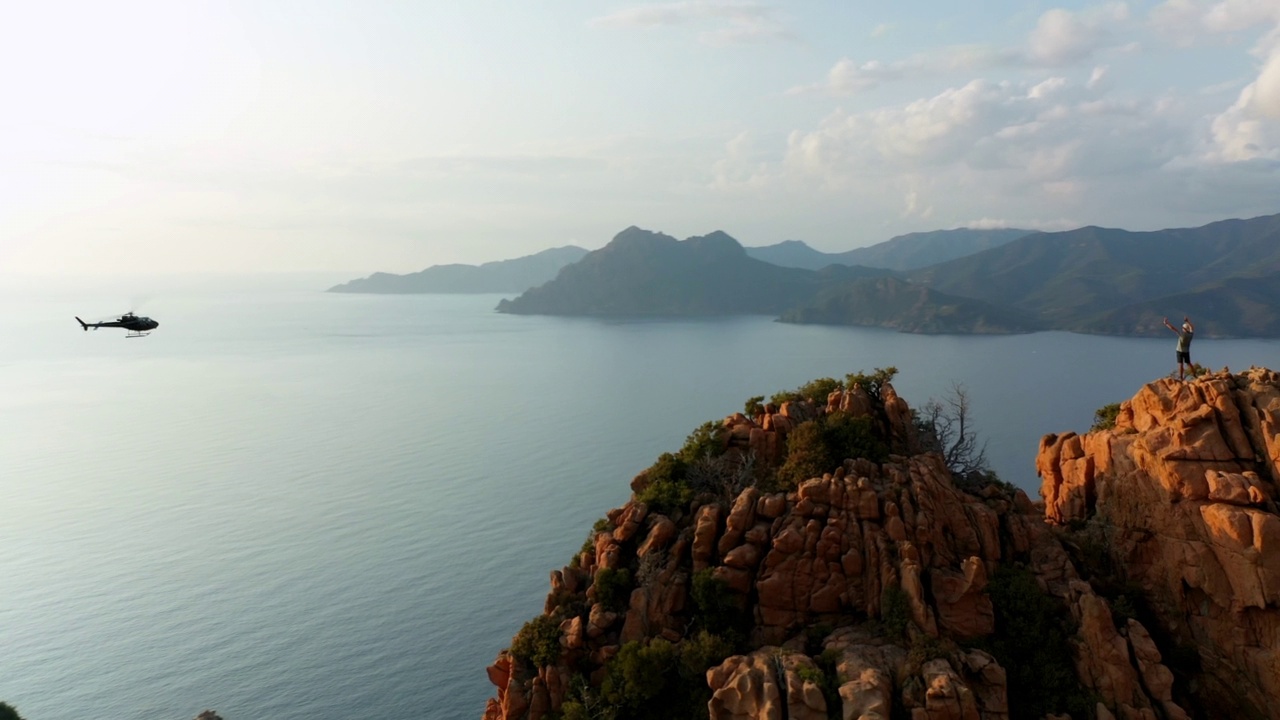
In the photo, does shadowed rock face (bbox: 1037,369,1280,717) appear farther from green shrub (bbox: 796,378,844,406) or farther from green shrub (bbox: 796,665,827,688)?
green shrub (bbox: 796,665,827,688)

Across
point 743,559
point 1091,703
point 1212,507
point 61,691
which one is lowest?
point 61,691

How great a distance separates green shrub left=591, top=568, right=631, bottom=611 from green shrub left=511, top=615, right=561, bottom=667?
2287 mm

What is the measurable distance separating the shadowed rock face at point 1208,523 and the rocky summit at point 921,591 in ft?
0.26

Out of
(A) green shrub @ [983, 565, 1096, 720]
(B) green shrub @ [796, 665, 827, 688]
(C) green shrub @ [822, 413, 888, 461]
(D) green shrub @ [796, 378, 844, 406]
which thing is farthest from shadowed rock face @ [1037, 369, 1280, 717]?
(B) green shrub @ [796, 665, 827, 688]

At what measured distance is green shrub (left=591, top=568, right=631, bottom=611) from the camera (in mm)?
33469

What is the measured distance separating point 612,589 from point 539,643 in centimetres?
373

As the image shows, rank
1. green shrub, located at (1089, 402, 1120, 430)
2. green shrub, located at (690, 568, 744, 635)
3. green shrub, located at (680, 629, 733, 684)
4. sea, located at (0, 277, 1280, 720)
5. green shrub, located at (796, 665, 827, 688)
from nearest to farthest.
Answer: green shrub, located at (796, 665, 827, 688), green shrub, located at (680, 629, 733, 684), green shrub, located at (690, 568, 744, 635), green shrub, located at (1089, 402, 1120, 430), sea, located at (0, 277, 1280, 720)

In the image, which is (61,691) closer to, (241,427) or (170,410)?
(241,427)

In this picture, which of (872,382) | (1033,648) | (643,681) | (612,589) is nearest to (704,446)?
(612,589)

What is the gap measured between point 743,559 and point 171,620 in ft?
211

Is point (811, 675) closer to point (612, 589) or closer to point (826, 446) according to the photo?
point (612, 589)

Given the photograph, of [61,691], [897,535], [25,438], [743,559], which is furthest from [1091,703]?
[25,438]

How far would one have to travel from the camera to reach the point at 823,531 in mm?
32594

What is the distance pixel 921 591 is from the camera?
3070cm
